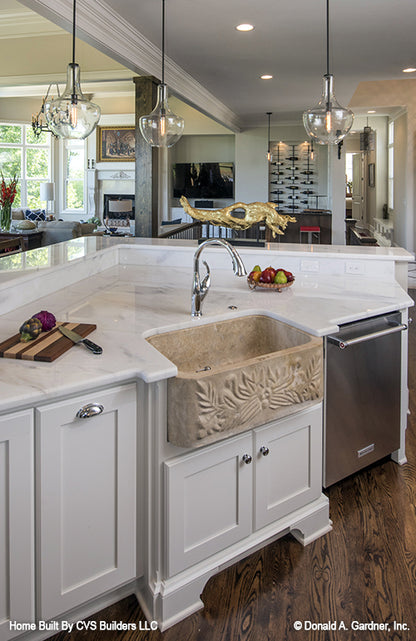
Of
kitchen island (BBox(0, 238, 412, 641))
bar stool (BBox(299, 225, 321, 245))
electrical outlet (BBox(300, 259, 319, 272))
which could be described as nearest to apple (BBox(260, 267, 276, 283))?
kitchen island (BBox(0, 238, 412, 641))

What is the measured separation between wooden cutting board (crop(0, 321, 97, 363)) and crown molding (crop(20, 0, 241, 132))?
8.17ft

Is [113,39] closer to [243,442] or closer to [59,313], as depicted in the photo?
[59,313]

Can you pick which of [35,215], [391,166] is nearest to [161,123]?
[35,215]

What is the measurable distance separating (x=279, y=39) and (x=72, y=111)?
2970 mm

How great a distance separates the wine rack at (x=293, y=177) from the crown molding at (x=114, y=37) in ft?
18.1

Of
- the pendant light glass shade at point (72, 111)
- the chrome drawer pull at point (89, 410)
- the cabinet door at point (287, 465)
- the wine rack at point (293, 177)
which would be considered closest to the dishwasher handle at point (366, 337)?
the cabinet door at point (287, 465)

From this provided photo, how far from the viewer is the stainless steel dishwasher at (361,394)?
86.5 inches

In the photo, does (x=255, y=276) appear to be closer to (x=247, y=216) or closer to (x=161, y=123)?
(x=247, y=216)

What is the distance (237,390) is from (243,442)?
0.93 feet

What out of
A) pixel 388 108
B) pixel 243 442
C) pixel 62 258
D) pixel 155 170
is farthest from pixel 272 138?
pixel 243 442

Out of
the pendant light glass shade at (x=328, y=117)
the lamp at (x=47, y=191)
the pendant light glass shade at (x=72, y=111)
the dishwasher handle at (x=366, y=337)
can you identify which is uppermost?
the lamp at (x=47, y=191)

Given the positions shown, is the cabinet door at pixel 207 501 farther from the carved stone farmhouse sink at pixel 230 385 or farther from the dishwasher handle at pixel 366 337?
the dishwasher handle at pixel 366 337

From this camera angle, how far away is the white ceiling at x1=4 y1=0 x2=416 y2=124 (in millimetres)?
4004

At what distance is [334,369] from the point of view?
7.16ft
